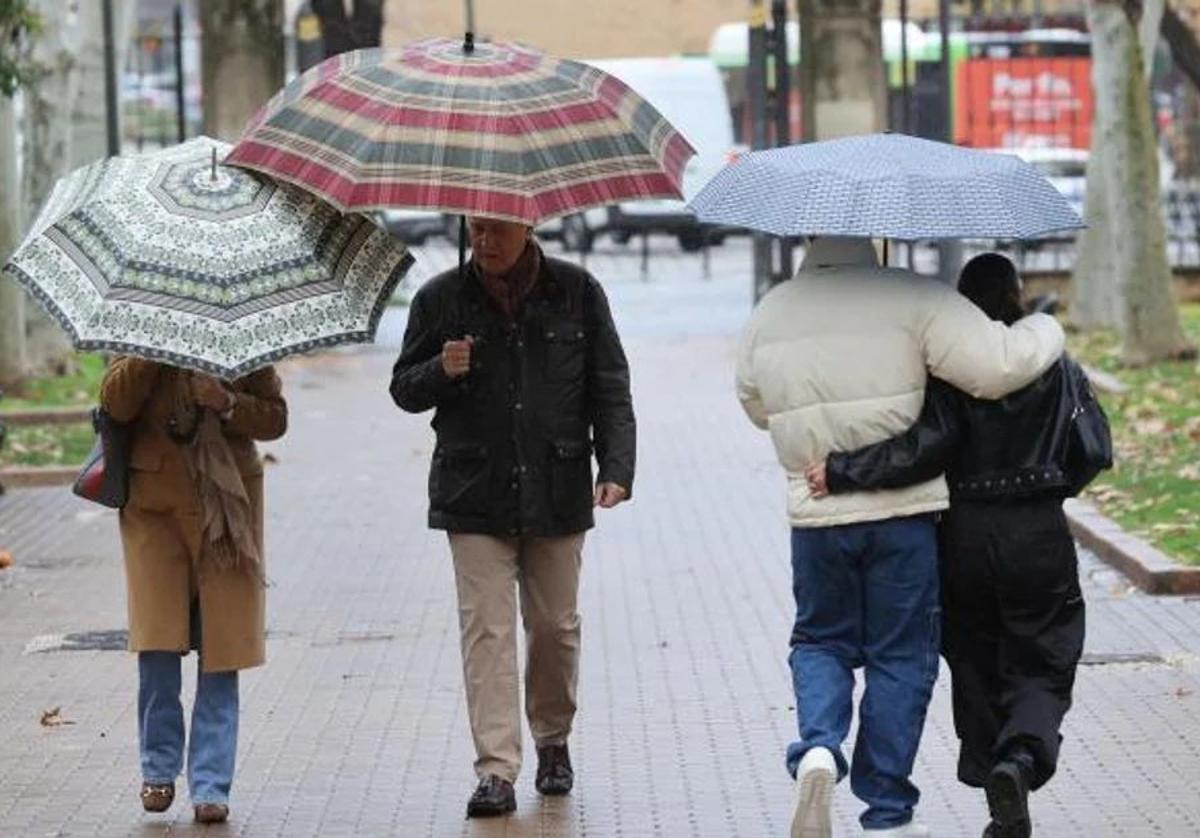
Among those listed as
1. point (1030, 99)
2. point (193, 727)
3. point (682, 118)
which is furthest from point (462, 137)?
point (682, 118)

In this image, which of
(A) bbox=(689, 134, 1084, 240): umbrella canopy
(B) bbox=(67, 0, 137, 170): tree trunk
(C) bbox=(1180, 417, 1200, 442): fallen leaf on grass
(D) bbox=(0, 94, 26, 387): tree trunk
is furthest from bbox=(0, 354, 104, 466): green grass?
(A) bbox=(689, 134, 1084, 240): umbrella canopy

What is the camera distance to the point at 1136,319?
860 inches

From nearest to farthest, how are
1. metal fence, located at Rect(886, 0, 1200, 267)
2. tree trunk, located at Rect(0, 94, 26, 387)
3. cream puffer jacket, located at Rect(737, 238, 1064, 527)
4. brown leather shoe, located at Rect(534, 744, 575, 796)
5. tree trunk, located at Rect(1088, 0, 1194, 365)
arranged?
cream puffer jacket, located at Rect(737, 238, 1064, 527)
brown leather shoe, located at Rect(534, 744, 575, 796)
tree trunk, located at Rect(0, 94, 26, 387)
tree trunk, located at Rect(1088, 0, 1194, 365)
metal fence, located at Rect(886, 0, 1200, 267)

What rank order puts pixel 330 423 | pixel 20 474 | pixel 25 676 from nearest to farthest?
pixel 25 676
pixel 20 474
pixel 330 423

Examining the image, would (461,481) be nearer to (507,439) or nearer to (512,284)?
(507,439)

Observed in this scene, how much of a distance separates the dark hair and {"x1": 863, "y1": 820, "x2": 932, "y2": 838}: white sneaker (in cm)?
131

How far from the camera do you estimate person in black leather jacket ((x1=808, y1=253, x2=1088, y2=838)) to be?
7.85 metres

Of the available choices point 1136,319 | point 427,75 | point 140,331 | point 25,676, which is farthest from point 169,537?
point 1136,319

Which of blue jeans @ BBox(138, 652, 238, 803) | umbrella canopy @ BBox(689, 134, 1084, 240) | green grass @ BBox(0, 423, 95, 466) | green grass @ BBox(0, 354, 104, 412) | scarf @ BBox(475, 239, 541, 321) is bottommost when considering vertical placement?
green grass @ BBox(0, 354, 104, 412)

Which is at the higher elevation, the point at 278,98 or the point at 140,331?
the point at 278,98

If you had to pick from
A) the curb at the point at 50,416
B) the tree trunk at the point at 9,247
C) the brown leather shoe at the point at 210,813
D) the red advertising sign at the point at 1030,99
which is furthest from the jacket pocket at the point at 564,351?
the red advertising sign at the point at 1030,99

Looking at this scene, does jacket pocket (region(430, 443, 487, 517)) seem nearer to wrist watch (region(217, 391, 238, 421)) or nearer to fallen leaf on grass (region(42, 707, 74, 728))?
wrist watch (region(217, 391, 238, 421))

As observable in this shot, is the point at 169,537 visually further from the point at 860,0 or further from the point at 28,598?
the point at 860,0

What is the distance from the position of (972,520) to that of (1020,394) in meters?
0.34
